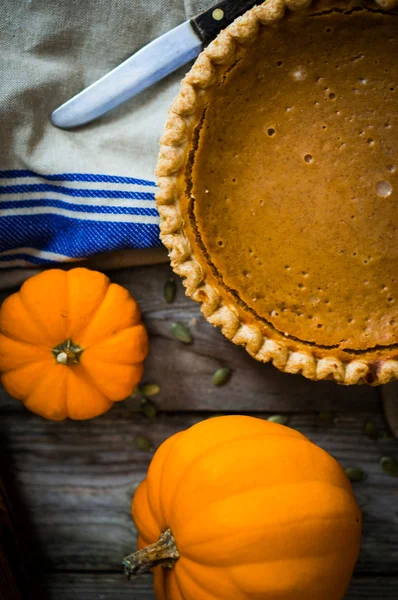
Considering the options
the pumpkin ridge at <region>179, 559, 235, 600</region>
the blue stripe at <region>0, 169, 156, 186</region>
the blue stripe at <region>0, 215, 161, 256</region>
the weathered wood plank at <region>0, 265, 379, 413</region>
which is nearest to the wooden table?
the weathered wood plank at <region>0, 265, 379, 413</region>

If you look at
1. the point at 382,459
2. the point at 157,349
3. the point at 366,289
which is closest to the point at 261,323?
the point at 366,289

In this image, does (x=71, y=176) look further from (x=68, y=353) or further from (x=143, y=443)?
(x=143, y=443)

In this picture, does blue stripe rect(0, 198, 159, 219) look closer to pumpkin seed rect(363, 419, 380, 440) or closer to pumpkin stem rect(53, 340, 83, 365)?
pumpkin stem rect(53, 340, 83, 365)

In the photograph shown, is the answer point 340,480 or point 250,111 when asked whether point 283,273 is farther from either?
point 340,480

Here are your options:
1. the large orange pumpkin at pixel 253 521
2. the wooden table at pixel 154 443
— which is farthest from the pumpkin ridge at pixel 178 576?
the wooden table at pixel 154 443

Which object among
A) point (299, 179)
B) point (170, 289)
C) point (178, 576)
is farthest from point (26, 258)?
point (178, 576)

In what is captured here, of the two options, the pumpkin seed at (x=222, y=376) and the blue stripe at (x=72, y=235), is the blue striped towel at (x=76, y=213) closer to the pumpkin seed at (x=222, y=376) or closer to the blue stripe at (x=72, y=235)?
the blue stripe at (x=72, y=235)

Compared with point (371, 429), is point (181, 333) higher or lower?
higher
